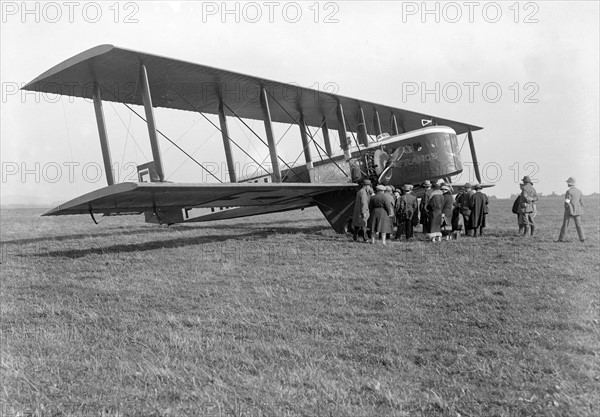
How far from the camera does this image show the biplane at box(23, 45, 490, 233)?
27.2 ft

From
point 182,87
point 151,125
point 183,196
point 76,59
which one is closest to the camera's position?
point 76,59

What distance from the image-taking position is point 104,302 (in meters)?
5.35

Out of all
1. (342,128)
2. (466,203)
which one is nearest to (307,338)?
(466,203)

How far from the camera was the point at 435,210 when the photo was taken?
35.3ft

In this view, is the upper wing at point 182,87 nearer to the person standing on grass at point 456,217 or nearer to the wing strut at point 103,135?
the wing strut at point 103,135

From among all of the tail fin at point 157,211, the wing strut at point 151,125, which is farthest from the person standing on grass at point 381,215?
the tail fin at point 157,211

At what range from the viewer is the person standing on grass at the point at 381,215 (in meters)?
10.4

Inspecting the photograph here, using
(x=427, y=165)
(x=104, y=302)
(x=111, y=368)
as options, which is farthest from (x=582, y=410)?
(x=427, y=165)

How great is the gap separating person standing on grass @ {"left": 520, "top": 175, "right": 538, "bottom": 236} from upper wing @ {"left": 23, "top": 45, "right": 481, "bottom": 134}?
16.2 feet

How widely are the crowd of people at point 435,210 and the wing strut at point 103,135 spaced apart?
18.2ft

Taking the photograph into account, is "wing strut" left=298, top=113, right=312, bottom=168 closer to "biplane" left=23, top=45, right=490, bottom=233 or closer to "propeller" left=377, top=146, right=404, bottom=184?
"biplane" left=23, top=45, right=490, bottom=233

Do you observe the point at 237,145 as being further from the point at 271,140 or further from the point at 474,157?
the point at 474,157

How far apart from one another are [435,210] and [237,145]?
4930 millimetres

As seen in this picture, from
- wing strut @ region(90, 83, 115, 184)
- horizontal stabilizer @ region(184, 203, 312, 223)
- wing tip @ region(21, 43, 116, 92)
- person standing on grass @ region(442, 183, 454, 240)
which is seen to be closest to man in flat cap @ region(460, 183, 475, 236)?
person standing on grass @ region(442, 183, 454, 240)
